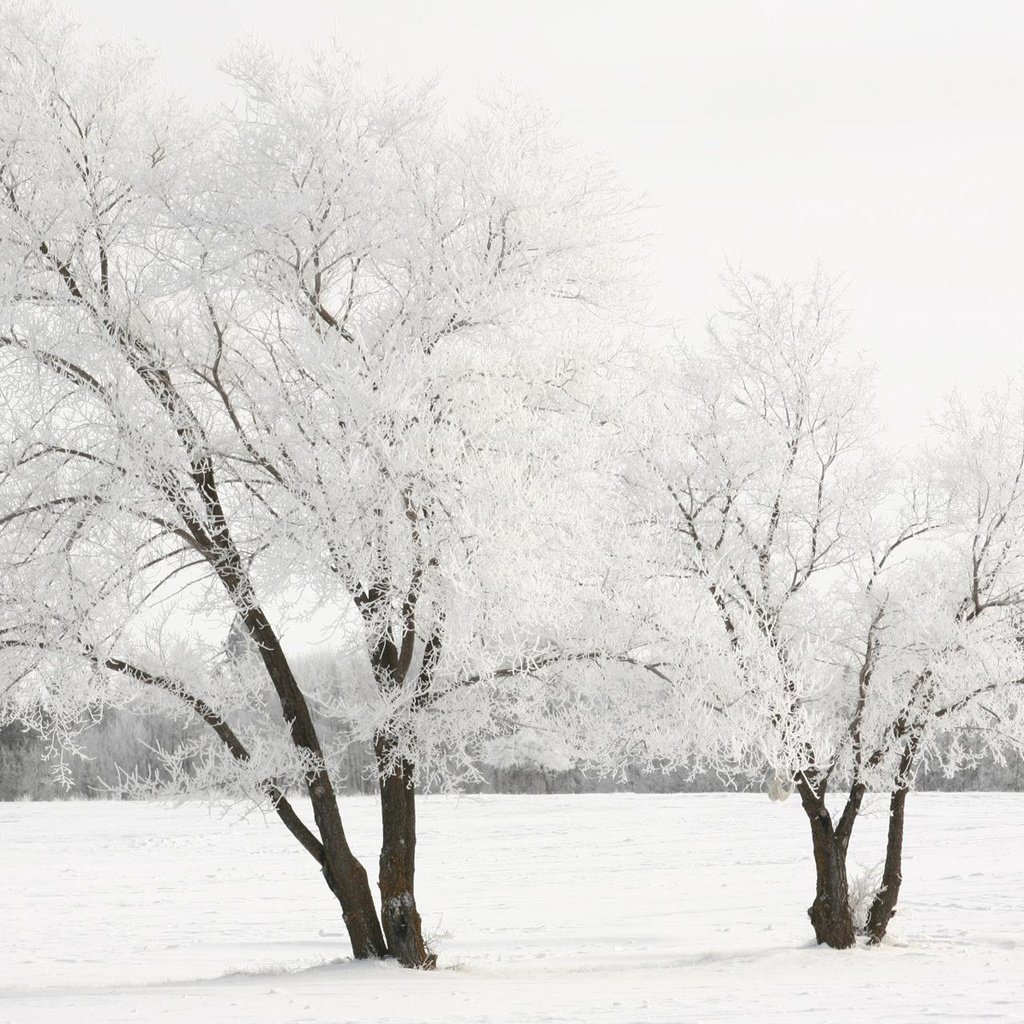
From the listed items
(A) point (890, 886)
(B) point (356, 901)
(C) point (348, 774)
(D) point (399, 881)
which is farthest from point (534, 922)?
(C) point (348, 774)

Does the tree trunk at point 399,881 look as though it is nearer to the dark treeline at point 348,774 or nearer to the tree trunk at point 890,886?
the tree trunk at point 890,886

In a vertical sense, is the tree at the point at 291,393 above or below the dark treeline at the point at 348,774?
above

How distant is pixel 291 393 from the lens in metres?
10.4

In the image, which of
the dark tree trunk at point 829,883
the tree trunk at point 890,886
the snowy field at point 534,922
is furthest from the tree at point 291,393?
the tree trunk at point 890,886

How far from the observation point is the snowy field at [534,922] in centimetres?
888

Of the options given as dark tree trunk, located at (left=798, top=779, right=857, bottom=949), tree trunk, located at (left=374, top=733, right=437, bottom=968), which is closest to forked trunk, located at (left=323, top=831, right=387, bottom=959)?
tree trunk, located at (left=374, top=733, right=437, bottom=968)

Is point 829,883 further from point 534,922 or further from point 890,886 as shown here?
point 534,922

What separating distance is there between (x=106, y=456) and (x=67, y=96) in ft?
10.7

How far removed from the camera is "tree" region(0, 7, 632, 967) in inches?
366

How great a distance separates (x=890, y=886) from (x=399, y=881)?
18.7 feet

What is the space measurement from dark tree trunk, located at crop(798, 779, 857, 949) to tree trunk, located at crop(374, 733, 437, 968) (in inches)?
163

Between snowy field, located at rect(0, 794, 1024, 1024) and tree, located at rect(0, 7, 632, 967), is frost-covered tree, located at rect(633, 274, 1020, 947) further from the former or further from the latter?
tree, located at rect(0, 7, 632, 967)

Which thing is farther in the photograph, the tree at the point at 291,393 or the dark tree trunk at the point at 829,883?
the dark tree trunk at the point at 829,883

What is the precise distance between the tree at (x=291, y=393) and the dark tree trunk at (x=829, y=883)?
3.88 meters
